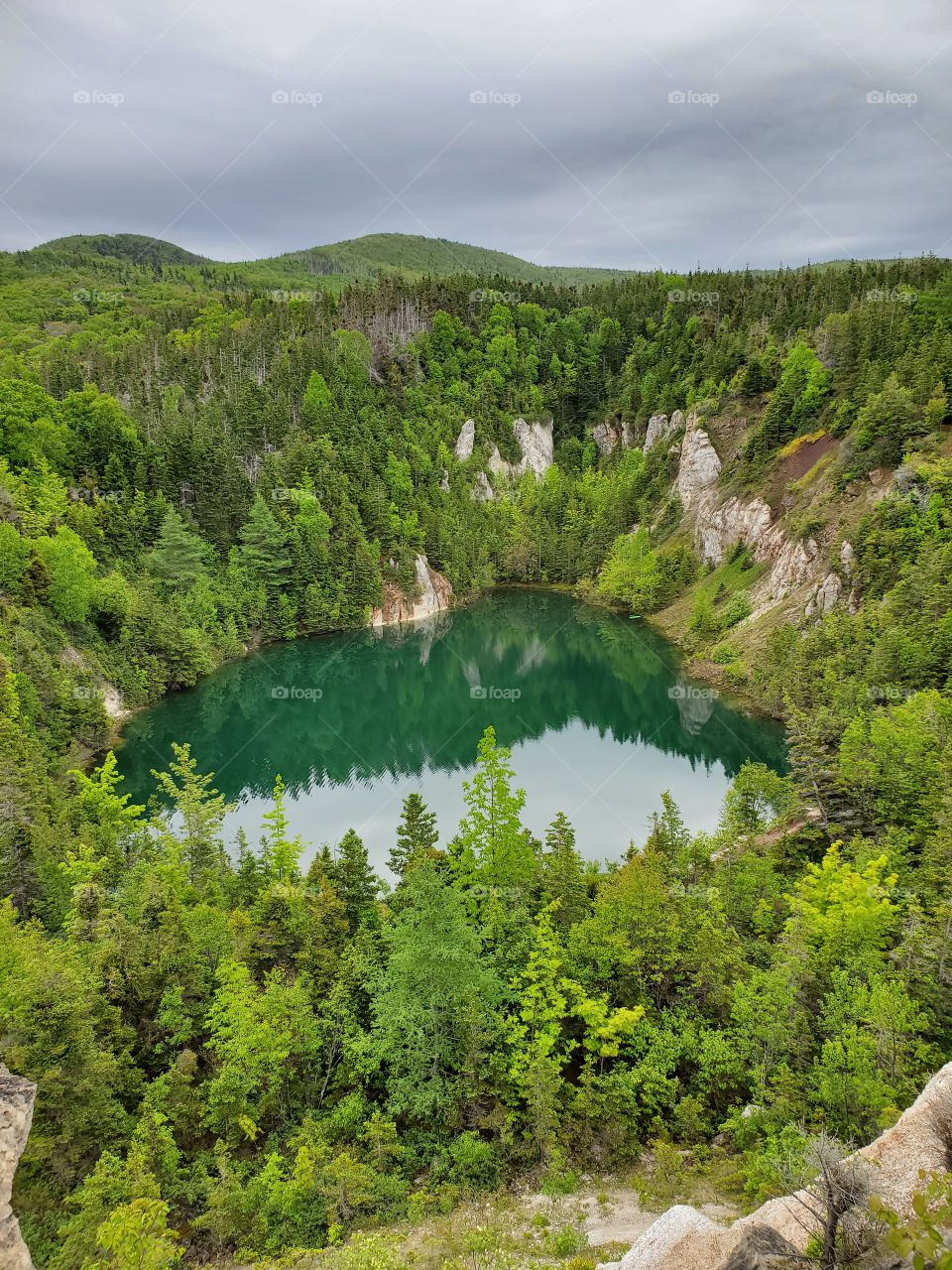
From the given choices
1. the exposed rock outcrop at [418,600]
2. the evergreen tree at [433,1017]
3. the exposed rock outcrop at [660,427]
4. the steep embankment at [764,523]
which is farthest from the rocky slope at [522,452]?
the evergreen tree at [433,1017]

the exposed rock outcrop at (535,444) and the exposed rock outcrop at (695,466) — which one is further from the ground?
the exposed rock outcrop at (535,444)

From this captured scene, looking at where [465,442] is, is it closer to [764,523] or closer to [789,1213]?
[764,523]

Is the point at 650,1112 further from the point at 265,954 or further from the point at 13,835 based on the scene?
the point at 13,835

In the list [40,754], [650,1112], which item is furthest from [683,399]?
[650,1112]

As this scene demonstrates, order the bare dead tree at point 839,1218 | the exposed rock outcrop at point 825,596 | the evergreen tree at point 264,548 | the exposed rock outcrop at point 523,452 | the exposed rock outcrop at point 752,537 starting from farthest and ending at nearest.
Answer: the exposed rock outcrop at point 523,452
the evergreen tree at point 264,548
the exposed rock outcrop at point 752,537
the exposed rock outcrop at point 825,596
the bare dead tree at point 839,1218

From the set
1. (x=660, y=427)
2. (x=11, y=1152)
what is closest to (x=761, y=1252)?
(x=11, y=1152)

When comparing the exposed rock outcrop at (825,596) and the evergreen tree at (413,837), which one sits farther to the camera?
the exposed rock outcrop at (825,596)

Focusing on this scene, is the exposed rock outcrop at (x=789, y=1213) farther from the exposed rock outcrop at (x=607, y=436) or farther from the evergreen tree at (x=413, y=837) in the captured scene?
the exposed rock outcrop at (x=607, y=436)
